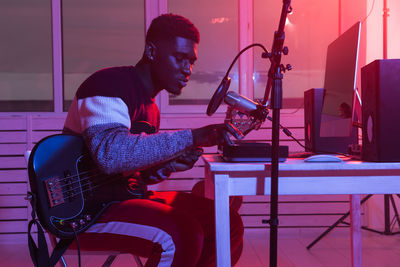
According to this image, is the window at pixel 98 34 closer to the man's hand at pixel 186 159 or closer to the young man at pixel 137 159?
the young man at pixel 137 159

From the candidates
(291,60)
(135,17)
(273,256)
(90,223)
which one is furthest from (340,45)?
(135,17)

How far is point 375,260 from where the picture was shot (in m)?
2.44

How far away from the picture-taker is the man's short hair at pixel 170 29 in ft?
4.82

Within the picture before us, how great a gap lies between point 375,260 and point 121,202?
1979 millimetres

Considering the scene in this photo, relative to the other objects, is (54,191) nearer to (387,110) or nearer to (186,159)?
(186,159)

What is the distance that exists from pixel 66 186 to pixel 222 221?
0.52m

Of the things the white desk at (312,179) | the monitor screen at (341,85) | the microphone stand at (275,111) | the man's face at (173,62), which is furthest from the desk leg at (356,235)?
the man's face at (173,62)

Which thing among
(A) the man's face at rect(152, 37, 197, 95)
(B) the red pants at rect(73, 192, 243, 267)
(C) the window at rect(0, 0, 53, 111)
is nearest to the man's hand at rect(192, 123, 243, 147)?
(B) the red pants at rect(73, 192, 243, 267)

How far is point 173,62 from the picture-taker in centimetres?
149

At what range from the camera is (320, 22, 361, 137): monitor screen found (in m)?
1.42

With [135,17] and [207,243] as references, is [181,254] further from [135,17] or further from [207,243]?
[135,17]

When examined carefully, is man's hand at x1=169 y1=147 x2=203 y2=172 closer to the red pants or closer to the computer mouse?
the red pants

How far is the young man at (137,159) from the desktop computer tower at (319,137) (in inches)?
28.0

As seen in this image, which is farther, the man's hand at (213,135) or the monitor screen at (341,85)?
the monitor screen at (341,85)
